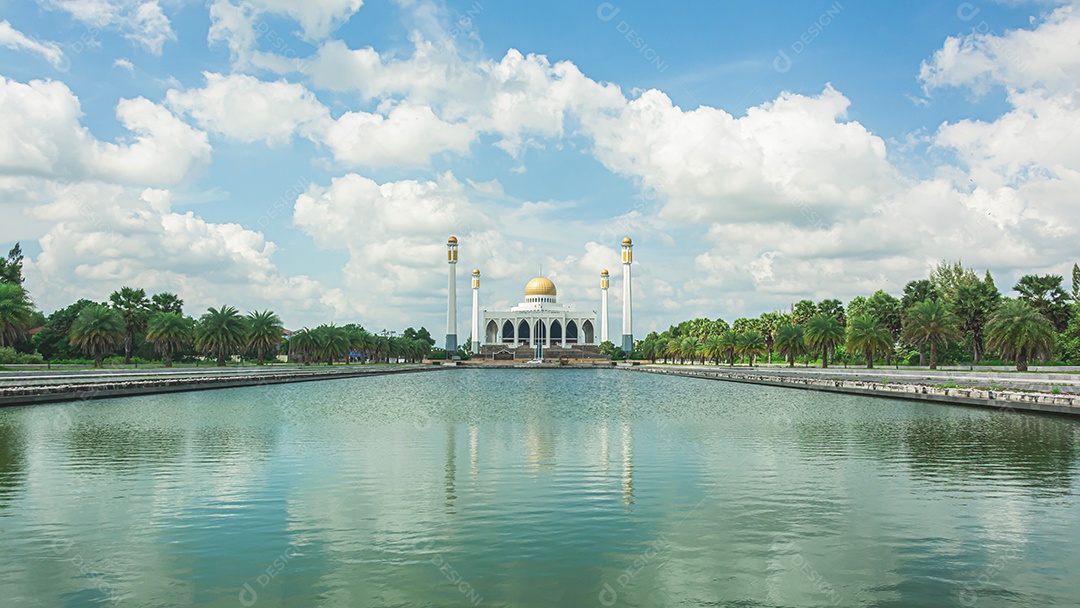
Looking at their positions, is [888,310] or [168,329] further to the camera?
[888,310]

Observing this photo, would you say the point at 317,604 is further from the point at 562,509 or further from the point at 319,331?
the point at 319,331

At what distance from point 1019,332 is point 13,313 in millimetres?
61274

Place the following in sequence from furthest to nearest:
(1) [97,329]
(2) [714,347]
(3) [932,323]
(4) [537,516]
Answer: (2) [714,347]
(1) [97,329]
(3) [932,323]
(4) [537,516]

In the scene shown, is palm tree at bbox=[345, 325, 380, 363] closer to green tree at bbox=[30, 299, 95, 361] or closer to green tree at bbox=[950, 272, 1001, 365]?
green tree at bbox=[30, 299, 95, 361]

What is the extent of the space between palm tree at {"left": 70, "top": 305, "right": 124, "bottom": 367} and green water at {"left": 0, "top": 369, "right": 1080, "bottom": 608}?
3787 cm

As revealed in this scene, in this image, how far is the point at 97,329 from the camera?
57.1 metres

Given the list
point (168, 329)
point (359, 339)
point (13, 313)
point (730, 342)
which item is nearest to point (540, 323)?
point (359, 339)

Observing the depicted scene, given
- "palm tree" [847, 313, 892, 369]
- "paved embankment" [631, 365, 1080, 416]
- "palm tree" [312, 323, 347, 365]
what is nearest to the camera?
"paved embankment" [631, 365, 1080, 416]

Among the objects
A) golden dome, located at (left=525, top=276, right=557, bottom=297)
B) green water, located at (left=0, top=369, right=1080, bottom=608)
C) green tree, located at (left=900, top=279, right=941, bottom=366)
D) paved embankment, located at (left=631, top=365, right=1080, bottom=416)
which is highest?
golden dome, located at (left=525, top=276, right=557, bottom=297)

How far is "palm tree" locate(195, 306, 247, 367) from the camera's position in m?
64.9

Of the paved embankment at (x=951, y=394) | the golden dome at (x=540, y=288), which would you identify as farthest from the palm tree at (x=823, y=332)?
the golden dome at (x=540, y=288)

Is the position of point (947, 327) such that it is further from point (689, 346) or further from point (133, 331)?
point (133, 331)

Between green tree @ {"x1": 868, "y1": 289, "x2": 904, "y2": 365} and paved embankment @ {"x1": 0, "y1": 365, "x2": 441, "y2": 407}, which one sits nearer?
paved embankment @ {"x1": 0, "y1": 365, "x2": 441, "y2": 407}

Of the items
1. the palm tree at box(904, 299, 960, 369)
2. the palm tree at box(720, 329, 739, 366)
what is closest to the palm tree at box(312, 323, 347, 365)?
the palm tree at box(720, 329, 739, 366)
